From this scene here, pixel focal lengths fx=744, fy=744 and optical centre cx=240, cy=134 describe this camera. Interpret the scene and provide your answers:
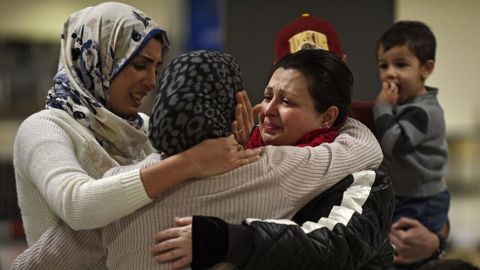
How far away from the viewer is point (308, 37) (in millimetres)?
2191

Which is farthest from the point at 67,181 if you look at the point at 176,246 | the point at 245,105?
the point at 245,105

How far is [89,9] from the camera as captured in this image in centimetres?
210

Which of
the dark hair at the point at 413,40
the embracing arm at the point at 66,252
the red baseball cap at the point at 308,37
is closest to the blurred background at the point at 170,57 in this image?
the dark hair at the point at 413,40

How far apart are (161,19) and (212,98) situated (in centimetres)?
488

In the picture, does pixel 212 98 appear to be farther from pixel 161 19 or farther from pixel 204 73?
pixel 161 19

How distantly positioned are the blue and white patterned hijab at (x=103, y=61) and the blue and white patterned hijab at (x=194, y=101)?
571 mm

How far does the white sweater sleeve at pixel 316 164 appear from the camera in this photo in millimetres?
1463

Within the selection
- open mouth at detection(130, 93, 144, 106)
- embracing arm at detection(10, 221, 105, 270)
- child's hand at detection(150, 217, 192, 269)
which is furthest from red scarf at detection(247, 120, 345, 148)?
open mouth at detection(130, 93, 144, 106)

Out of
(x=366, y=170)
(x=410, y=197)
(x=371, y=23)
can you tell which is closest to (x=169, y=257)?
(x=366, y=170)

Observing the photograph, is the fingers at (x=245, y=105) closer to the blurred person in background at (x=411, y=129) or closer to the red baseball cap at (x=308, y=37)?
the red baseball cap at (x=308, y=37)

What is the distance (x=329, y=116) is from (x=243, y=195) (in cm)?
35

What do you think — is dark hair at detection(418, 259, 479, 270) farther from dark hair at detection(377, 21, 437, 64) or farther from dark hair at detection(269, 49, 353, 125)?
dark hair at detection(377, 21, 437, 64)

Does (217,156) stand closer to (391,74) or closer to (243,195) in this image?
(243,195)

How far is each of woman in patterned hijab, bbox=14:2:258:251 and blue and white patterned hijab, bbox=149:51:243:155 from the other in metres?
0.03
